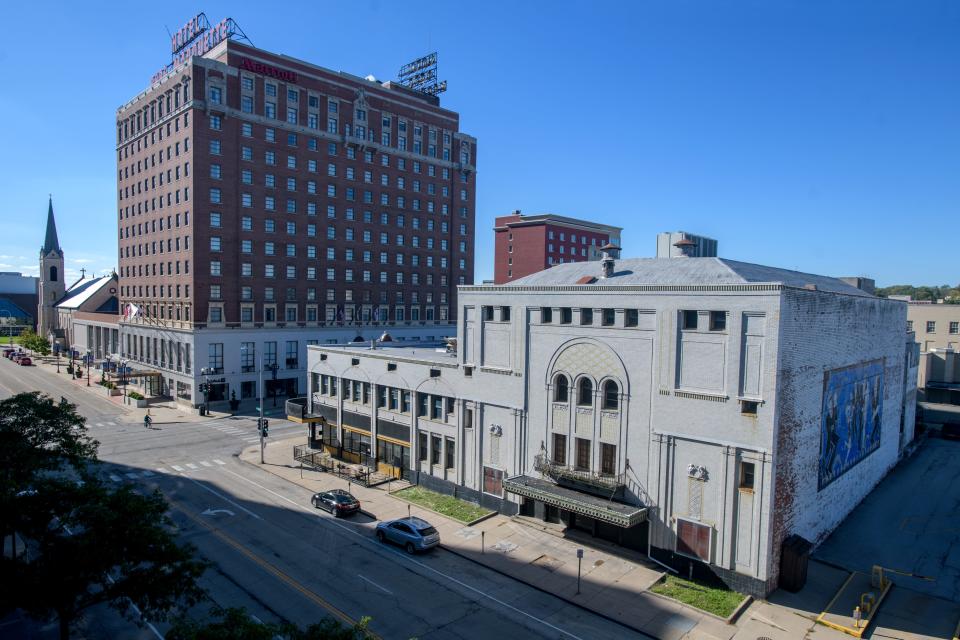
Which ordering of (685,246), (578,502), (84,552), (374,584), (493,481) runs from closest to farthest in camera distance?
(84,552)
(374,584)
(578,502)
(493,481)
(685,246)

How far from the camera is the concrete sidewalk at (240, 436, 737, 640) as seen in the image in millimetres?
23542

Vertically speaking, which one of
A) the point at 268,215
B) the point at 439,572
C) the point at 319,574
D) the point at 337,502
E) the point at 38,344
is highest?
the point at 268,215

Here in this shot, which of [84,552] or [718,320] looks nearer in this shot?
[84,552]

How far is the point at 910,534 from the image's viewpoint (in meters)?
33.0

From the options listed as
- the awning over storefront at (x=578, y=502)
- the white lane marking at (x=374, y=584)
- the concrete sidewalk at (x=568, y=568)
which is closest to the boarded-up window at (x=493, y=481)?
the concrete sidewalk at (x=568, y=568)

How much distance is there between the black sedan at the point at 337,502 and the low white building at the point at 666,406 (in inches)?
235

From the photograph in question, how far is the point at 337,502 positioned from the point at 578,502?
47.3 feet

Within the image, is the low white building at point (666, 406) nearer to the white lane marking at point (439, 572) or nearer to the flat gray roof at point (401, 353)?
the flat gray roof at point (401, 353)

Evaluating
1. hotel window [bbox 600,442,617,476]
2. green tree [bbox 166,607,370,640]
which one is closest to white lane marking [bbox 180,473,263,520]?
hotel window [bbox 600,442,617,476]

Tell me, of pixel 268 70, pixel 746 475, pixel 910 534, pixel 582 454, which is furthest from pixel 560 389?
pixel 268 70

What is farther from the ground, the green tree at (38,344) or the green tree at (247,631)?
the green tree at (247,631)

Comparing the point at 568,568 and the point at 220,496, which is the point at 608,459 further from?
the point at 220,496

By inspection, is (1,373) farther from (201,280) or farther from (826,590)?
(826,590)

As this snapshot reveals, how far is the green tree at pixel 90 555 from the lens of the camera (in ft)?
52.2
